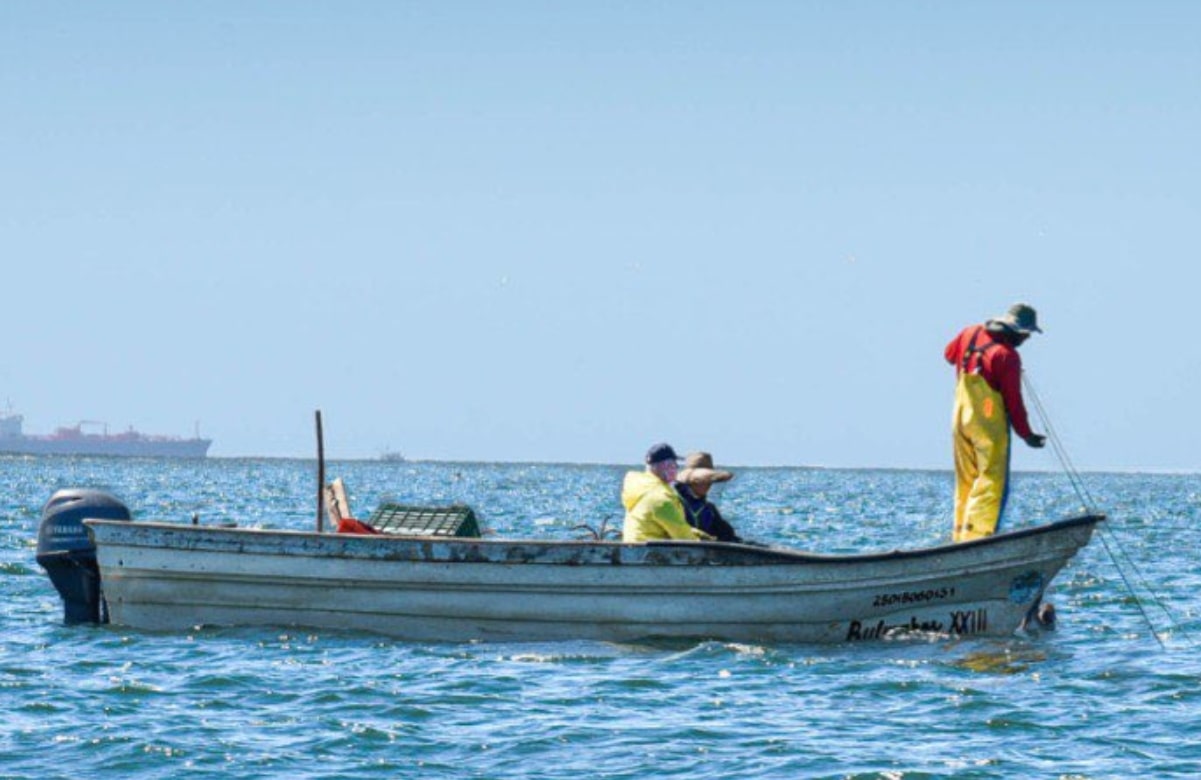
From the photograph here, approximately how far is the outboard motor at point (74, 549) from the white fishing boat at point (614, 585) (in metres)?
1.02

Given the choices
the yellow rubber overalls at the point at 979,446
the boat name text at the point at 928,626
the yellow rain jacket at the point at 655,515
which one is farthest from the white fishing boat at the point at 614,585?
the yellow rubber overalls at the point at 979,446

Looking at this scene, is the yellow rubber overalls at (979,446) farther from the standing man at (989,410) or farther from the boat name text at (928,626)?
the boat name text at (928,626)

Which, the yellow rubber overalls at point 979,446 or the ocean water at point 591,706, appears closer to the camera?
the ocean water at point 591,706

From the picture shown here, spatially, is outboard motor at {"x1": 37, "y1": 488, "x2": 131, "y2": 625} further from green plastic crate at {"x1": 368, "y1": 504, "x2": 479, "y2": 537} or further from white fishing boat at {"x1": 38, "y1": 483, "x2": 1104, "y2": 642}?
green plastic crate at {"x1": 368, "y1": 504, "x2": 479, "y2": 537}

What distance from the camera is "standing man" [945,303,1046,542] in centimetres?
1667

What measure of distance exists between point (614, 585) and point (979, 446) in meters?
3.61

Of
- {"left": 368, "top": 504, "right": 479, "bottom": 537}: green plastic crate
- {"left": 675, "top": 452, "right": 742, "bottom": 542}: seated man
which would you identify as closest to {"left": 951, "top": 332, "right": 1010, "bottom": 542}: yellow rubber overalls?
{"left": 675, "top": 452, "right": 742, "bottom": 542}: seated man

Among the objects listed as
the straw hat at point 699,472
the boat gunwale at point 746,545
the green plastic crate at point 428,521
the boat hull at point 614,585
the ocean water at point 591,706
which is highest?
the straw hat at point 699,472

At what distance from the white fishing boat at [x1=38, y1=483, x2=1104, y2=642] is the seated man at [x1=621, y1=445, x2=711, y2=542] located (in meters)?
0.31

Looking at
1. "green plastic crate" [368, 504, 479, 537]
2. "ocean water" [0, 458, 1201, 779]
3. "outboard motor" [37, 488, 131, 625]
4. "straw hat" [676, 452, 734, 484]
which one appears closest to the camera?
"ocean water" [0, 458, 1201, 779]

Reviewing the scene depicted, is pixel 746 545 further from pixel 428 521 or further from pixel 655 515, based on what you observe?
pixel 428 521

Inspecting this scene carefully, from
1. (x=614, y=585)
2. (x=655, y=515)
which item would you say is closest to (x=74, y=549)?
(x=614, y=585)

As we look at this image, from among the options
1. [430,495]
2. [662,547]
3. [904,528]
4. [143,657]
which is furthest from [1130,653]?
[430,495]

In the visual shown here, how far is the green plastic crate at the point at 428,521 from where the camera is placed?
60.4ft
